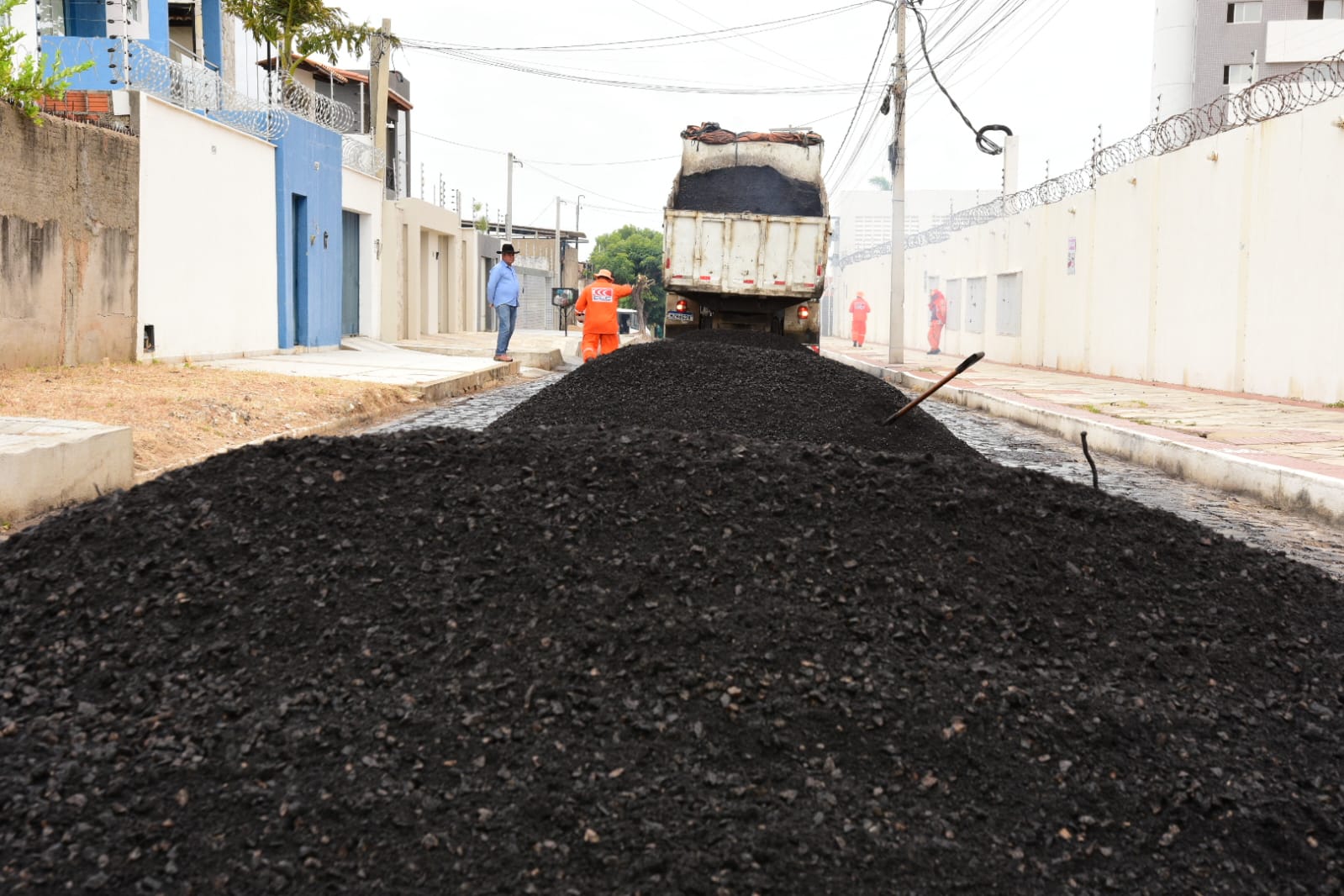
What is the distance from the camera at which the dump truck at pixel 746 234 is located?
1586 centimetres

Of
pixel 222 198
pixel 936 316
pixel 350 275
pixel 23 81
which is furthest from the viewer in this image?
pixel 936 316

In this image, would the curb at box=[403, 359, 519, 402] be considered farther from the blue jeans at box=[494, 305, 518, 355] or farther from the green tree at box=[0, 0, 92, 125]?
the green tree at box=[0, 0, 92, 125]

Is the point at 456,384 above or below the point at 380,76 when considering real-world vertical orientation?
below

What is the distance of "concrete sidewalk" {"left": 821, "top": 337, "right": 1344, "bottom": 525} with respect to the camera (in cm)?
750

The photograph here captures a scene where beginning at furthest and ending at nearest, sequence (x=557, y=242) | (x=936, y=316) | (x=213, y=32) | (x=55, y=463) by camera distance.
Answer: (x=557, y=242), (x=936, y=316), (x=213, y=32), (x=55, y=463)

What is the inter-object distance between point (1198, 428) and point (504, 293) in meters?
11.1

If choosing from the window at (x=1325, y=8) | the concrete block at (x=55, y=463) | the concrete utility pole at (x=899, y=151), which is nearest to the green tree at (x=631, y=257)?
the window at (x=1325, y=8)

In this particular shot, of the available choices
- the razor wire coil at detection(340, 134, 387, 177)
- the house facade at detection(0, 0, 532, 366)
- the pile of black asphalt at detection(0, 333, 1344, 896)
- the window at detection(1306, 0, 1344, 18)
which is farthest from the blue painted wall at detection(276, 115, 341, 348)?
the window at detection(1306, 0, 1344, 18)

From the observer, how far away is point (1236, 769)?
2.60 meters

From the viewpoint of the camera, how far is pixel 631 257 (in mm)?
75500

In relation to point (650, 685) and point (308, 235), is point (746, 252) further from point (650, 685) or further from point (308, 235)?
point (650, 685)

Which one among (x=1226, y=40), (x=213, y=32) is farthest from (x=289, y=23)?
(x=1226, y=40)

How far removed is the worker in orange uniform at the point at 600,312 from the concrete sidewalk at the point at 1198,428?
15.6ft

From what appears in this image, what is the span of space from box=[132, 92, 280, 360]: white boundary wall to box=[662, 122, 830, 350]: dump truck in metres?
6.36
